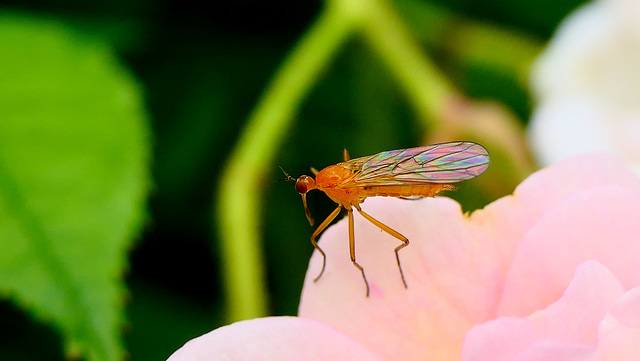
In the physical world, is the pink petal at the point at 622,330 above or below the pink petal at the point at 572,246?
below

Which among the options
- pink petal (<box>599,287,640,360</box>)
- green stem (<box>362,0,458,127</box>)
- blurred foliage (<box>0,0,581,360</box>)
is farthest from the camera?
green stem (<box>362,0,458,127</box>)

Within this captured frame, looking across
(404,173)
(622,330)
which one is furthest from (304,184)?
(622,330)

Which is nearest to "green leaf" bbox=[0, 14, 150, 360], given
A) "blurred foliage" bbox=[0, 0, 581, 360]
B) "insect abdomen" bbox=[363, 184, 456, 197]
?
"blurred foliage" bbox=[0, 0, 581, 360]

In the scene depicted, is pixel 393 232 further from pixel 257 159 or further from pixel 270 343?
pixel 257 159

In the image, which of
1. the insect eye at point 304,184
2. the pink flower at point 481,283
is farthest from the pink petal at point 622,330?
the insect eye at point 304,184

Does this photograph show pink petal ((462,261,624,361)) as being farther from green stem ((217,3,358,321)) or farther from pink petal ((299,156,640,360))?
green stem ((217,3,358,321))

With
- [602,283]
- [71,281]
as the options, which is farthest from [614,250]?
[71,281]

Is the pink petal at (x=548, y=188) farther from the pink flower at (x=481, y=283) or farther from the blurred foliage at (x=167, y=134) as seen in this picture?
the blurred foliage at (x=167, y=134)
